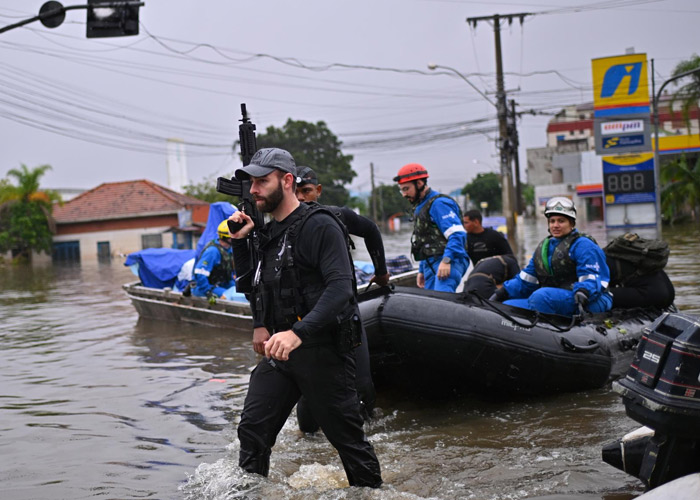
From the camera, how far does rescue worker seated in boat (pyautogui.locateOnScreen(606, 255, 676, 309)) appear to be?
25.2 ft

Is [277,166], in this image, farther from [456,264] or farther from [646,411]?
[456,264]

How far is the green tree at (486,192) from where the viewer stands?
109562 mm

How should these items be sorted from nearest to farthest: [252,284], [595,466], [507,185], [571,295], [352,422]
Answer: [352,422] → [252,284] → [595,466] → [571,295] → [507,185]

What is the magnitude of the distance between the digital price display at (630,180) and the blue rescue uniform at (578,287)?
29368 mm

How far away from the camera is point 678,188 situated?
1571 inches

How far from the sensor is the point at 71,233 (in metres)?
54.6

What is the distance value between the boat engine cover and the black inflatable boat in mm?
2229

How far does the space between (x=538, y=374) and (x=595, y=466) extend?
1.62 meters

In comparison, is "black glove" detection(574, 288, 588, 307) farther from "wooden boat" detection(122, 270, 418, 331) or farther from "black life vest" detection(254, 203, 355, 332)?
"wooden boat" detection(122, 270, 418, 331)

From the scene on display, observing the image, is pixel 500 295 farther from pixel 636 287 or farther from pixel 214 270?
pixel 214 270

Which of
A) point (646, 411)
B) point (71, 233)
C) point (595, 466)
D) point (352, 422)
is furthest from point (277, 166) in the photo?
point (71, 233)

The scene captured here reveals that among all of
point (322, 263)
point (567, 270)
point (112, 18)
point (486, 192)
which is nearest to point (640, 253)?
point (567, 270)

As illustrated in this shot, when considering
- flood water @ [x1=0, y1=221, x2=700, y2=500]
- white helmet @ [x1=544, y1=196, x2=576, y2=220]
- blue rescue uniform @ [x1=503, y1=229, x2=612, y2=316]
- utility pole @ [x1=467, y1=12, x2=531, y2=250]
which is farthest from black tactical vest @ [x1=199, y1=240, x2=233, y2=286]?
utility pole @ [x1=467, y1=12, x2=531, y2=250]

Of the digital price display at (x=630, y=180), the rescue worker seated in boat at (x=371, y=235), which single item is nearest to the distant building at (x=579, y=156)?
the digital price display at (x=630, y=180)
